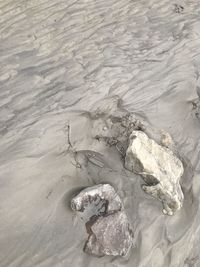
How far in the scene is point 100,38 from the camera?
5.25 meters

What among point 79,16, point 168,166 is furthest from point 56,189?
point 79,16

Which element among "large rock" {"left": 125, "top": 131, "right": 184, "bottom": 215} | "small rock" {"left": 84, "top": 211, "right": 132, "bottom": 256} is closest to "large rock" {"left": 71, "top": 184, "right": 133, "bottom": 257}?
"small rock" {"left": 84, "top": 211, "right": 132, "bottom": 256}

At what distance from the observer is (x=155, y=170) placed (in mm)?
3580

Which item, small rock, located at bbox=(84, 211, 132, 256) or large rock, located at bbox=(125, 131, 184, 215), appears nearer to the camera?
small rock, located at bbox=(84, 211, 132, 256)

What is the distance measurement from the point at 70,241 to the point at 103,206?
42 centimetres

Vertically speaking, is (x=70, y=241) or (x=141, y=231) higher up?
(x=70, y=241)

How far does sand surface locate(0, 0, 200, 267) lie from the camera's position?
330 cm

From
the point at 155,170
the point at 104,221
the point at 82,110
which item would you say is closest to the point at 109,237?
the point at 104,221

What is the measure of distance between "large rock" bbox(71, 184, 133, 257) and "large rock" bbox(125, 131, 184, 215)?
34cm

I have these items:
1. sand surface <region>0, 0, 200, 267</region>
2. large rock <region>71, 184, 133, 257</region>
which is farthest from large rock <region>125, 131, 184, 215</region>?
large rock <region>71, 184, 133, 257</region>

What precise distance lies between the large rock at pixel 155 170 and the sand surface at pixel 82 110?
10 centimetres

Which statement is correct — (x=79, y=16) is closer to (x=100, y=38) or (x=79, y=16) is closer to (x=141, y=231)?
(x=100, y=38)

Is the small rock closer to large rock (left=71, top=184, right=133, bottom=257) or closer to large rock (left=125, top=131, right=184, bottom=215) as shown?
large rock (left=71, top=184, right=133, bottom=257)

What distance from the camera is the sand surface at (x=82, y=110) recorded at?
10.8 feet
